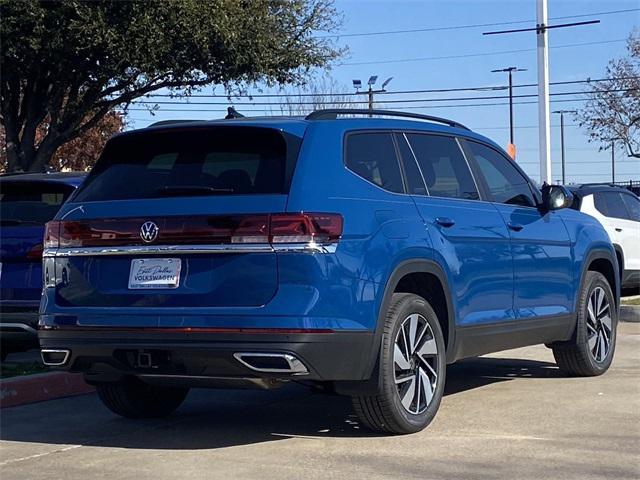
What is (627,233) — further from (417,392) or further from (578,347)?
(417,392)

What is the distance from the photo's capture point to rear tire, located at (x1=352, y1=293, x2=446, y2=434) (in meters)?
5.98

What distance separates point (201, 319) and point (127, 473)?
0.93 meters

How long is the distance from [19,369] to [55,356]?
2.93 m

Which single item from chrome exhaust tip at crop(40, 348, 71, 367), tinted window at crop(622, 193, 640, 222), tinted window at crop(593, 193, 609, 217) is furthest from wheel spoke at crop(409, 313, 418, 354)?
tinted window at crop(622, 193, 640, 222)

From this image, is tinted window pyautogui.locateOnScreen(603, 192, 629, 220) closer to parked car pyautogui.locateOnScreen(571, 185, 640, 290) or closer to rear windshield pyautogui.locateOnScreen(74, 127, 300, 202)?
parked car pyautogui.locateOnScreen(571, 185, 640, 290)

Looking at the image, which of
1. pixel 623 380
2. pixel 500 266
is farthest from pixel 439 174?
pixel 623 380

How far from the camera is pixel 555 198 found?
26.1ft

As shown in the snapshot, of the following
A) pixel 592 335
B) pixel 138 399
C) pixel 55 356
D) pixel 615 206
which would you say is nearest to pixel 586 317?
pixel 592 335

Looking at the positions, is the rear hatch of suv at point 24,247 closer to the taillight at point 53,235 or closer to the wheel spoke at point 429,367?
the taillight at point 53,235

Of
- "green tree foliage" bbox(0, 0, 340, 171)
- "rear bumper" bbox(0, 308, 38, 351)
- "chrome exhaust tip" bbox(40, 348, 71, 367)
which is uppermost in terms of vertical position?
"green tree foliage" bbox(0, 0, 340, 171)

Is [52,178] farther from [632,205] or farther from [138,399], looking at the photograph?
[632,205]

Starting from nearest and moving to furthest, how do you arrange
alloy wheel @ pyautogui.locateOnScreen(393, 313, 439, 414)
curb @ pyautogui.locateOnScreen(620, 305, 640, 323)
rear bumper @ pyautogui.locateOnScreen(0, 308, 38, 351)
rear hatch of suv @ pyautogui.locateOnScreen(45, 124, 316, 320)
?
rear hatch of suv @ pyautogui.locateOnScreen(45, 124, 316, 320), alloy wheel @ pyautogui.locateOnScreen(393, 313, 439, 414), rear bumper @ pyautogui.locateOnScreen(0, 308, 38, 351), curb @ pyautogui.locateOnScreen(620, 305, 640, 323)

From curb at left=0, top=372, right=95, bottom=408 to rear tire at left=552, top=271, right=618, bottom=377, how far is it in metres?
3.85

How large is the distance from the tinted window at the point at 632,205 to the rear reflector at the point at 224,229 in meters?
10.6
